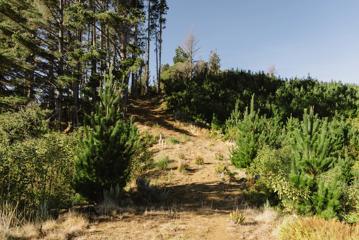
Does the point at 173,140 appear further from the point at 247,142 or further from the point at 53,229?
the point at 53,229

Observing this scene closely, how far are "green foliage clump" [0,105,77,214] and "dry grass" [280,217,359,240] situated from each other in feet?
22.5

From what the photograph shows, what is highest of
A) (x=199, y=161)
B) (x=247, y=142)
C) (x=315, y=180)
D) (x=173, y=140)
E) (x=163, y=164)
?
(x=173, y=140)

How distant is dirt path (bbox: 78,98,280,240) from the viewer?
9406 mm

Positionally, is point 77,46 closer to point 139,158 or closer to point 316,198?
point 139,158

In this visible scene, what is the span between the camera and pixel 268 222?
10648 millimetres

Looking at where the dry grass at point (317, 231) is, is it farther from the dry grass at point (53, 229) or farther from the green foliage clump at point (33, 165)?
the green foliage clump at point (33, 165)

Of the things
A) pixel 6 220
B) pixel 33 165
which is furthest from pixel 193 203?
pixel 6 220

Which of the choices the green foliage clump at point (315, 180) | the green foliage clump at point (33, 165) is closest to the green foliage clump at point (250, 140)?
the green foliage clump at point (315, 180)

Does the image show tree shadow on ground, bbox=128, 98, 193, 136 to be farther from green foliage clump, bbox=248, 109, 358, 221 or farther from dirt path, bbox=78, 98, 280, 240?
green foliage clump, bbox=248, 109, 358, 221

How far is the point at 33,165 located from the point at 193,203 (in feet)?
20.1

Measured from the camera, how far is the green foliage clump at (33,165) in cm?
1001

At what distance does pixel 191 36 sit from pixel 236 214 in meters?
34.7

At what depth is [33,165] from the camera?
10609mm

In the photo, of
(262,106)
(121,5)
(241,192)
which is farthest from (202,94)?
(241,192)
